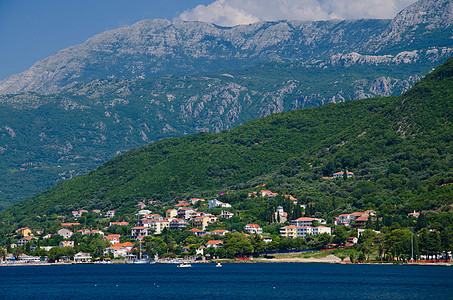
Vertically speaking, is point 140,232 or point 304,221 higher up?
point 140,232

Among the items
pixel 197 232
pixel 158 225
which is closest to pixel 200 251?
pixel 197 232

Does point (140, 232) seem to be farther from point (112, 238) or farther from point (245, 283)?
point (245, 283)

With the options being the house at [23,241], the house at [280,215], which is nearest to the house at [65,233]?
the house at [23,241]

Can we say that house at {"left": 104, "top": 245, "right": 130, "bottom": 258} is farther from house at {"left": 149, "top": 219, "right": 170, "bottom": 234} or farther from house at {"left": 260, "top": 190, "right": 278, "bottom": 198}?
house at {"left": 260, "top": 190, "right": 278, "bottom": 198}

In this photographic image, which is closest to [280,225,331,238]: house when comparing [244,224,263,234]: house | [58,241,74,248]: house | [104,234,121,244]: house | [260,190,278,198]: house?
[244,224,263,234]: house

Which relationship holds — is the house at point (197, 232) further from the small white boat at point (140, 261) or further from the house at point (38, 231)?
the house at point (38, 231)

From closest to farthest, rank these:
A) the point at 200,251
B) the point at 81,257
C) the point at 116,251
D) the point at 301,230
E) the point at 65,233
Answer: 1. the point at 200,251
2. the point at 301,230
3. the point at 81,257
4. the point at 116,251
5. the point at 65,233

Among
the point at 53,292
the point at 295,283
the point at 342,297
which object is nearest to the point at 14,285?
the point at 53,292

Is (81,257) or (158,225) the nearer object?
(81,257)
